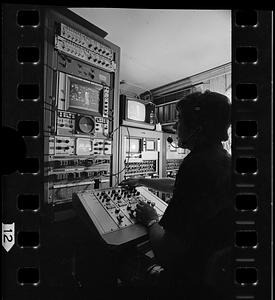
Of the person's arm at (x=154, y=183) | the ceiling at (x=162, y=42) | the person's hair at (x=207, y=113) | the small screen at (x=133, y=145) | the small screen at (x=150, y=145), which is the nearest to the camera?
the person's hair at (x=207, y=113)

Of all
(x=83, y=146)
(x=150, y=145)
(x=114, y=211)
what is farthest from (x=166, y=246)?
(x=150, y=145)

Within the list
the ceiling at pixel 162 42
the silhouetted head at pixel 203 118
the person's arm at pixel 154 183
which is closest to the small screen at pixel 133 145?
the person's arm at pixel 154 183

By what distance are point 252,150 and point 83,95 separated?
951 mm

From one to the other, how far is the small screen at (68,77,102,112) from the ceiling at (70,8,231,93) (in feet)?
1.06

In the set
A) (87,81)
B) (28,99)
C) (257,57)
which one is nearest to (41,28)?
(28,99)

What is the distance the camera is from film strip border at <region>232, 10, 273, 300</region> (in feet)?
1.21

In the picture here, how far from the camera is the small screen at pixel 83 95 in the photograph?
1.00 m

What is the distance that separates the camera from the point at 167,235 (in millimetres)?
694

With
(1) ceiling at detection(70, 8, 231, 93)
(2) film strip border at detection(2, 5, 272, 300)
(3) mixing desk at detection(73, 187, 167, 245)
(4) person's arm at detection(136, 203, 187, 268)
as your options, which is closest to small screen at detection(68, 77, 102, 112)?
(1) ceiling at detection(70, 8, 231, 93)

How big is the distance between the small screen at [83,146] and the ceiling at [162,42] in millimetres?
623

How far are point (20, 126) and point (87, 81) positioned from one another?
79cm

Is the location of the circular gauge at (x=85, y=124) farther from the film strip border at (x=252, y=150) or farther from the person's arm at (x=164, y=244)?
the film strip border at (x=252, y=150)

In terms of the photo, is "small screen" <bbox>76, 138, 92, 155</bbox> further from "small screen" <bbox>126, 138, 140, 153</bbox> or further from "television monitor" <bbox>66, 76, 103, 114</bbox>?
"small screen" <bbox>126, 138, 140, 153</bbox>

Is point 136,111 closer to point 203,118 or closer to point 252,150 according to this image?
point 203,118
